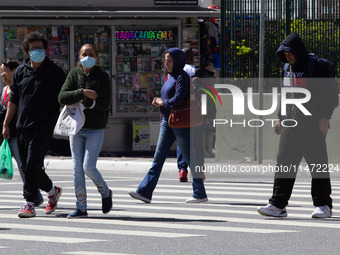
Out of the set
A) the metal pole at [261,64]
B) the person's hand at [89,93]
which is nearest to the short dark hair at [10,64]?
the person's hand at [89,93]

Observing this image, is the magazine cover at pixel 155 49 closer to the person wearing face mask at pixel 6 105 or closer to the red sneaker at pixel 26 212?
the person wearing face mask at pixel 6 105

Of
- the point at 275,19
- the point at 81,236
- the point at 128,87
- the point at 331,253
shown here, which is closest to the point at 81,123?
the point at 81,236

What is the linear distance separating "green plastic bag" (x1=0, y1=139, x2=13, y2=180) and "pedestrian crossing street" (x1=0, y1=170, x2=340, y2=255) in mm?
428

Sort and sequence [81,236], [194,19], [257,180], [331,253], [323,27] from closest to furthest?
[331,253], [81,236], [257,180], [323,27], [194,19]

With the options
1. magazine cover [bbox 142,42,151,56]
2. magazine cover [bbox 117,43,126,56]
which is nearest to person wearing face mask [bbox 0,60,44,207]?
magazine cover [bbox 117,43,126,56]

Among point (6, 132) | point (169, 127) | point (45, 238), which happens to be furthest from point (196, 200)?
point (45, 238)

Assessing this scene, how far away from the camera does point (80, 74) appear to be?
31.6 ft

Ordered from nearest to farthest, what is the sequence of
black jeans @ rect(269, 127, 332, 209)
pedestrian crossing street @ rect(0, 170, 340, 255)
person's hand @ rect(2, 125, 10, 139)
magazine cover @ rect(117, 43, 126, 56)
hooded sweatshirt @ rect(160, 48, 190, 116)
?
pedestrian crossing street @ rect(0, 170, 340, 255) → black jeans @ rect(269, 127, 332, 209) → person's hand @ rect(2, 125, 10, 139) → hooded sweatshirt @ rect(160, 48, 190, 116) → magazine cover @ rect(117, 43, 126, 56)

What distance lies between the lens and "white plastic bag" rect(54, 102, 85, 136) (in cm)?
942

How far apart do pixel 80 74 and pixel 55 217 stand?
1.51 m

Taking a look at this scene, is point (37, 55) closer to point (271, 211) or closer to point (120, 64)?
point (271, 211)

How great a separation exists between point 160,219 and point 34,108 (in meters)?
1.71

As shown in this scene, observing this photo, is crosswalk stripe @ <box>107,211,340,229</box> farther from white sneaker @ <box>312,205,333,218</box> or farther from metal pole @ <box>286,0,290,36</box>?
metal pole @ <box>286,0,290,36</box>

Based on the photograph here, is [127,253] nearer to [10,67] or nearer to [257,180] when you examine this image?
[10,67]
